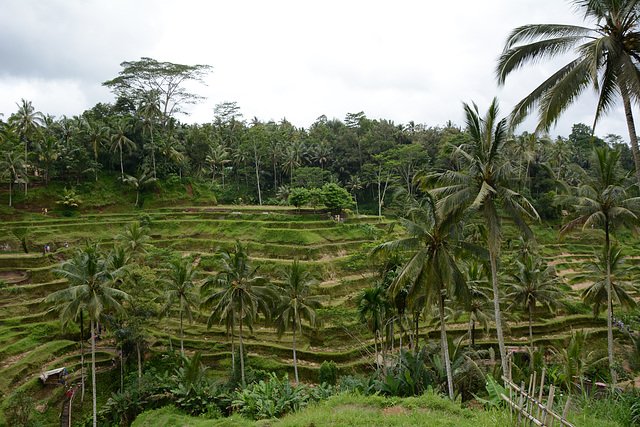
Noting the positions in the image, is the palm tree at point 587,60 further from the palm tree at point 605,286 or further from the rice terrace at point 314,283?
the palm tree at point 605,286

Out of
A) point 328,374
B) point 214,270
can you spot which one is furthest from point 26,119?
point 328,374

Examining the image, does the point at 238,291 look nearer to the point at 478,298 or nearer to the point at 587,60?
the point at 478,298

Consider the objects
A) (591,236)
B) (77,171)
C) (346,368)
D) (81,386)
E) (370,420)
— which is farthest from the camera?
(591,236)

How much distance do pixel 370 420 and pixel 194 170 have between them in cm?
5317

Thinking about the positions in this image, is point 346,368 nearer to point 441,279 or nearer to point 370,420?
point 441,279

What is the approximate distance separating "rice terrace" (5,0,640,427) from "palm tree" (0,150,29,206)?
0.71 ft

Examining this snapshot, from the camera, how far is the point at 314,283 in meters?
21.2

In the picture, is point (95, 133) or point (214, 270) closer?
point (214, 270)

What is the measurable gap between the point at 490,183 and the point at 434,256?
3430mm

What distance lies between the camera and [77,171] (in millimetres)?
43531

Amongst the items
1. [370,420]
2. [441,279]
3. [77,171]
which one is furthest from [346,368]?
[77,171]

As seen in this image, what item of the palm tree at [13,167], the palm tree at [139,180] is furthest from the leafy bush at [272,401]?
the palm tree at [139,180]

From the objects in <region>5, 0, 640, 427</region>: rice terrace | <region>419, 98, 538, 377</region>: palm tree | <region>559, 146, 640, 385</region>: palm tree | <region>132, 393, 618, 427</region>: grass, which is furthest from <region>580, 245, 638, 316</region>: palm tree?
<region>132, 393, 618, 427</region>: grass

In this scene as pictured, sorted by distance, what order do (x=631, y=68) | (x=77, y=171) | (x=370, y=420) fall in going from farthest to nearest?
(x=77, y=171), (x=370, y=420), (x=631, y=68)
